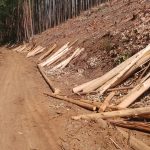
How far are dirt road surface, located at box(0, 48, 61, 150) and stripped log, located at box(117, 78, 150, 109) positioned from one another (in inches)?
63.5

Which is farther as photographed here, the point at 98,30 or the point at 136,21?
the point at 98,30

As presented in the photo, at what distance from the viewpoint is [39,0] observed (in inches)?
1190

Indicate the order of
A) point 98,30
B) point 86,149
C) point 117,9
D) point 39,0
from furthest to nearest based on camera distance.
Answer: point 39,0 → point 117,9 → point 98,30 → point 86,149

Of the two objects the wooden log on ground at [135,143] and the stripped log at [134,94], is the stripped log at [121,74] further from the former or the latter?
the wooden log on ground at [135,143]

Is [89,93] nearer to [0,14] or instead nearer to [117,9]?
[117,9]

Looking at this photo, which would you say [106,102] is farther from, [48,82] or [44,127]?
[48,82]

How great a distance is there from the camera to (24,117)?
29.7 feet

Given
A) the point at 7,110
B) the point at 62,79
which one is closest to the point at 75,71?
the point at 62,79

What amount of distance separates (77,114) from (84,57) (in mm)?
5879

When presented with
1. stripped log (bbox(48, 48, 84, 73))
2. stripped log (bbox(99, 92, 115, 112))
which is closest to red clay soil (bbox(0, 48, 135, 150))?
stripped log (bbox(99, 92, 115, 112))

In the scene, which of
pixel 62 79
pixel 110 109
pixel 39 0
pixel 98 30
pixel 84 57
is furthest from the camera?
pixel 39 0

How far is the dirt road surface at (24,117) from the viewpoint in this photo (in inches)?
296

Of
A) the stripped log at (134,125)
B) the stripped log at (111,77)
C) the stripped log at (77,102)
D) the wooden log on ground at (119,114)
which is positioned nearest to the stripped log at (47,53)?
the stripped log at (77,102)

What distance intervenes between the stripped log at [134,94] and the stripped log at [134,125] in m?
0.56
